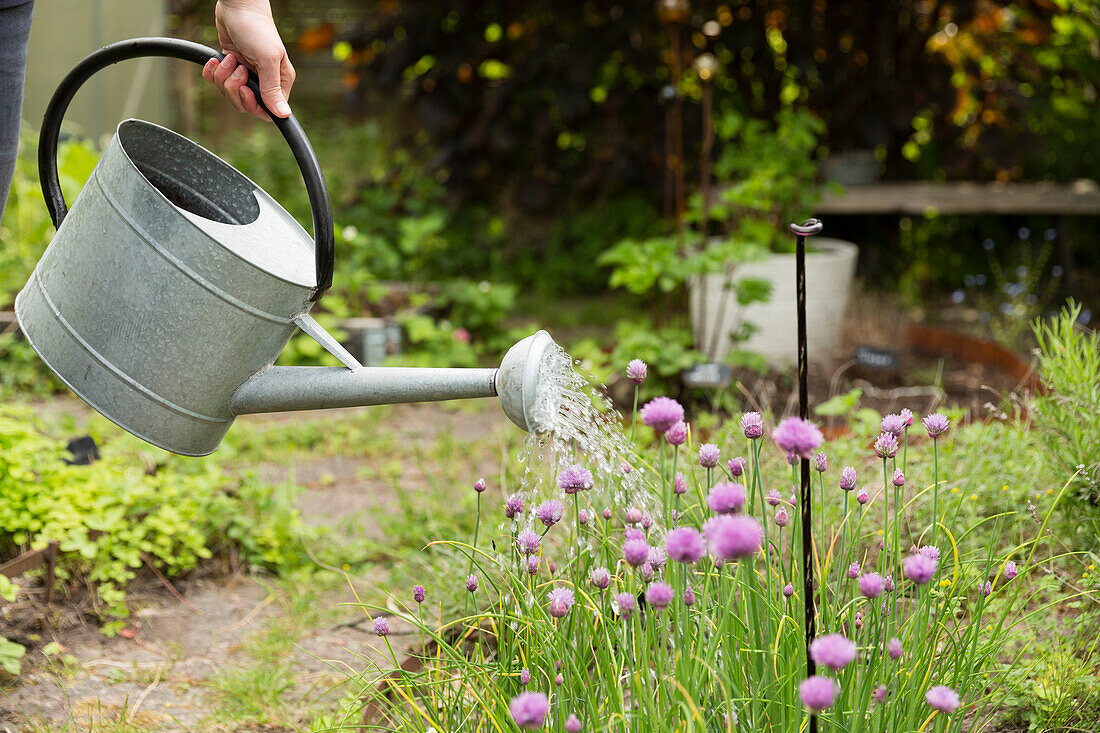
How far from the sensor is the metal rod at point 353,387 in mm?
1059

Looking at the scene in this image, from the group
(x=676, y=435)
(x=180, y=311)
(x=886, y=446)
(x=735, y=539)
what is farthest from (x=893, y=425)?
(x=180, y=311)

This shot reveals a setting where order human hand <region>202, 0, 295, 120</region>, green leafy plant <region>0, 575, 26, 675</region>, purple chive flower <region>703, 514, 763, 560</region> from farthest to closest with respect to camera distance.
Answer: green leafy plant <region>0, 575, 26, 675</region>
human hand <region>202, 0, 295, 120</region>
purple chive flower <region>703, 514, 763, 560</region>

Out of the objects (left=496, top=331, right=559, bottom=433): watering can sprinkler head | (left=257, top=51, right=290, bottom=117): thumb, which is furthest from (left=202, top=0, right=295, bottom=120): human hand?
(left=496, top=331, right=559, bottom=433): watering can sprinkler head

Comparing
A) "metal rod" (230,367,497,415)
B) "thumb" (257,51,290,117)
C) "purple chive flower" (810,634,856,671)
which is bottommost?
"purple chive flower" (810,634,856,671)

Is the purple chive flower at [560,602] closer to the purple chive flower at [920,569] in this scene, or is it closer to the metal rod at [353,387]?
the metal rod at [353,387]

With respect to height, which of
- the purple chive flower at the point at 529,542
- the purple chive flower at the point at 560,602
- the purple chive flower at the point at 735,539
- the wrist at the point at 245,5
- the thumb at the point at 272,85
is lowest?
the purple chive flower at the point at 560,602

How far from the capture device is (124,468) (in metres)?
2.14

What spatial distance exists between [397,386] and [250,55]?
0.47 metres

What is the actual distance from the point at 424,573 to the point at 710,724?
39.1 inches

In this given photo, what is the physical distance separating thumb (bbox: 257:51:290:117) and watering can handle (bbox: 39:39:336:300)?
0.05 ft

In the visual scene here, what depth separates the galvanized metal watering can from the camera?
1.11m

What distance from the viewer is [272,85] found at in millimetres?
1175

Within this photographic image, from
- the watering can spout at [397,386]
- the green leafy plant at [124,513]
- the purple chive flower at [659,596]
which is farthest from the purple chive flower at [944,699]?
the green leafy plant at [124,513]

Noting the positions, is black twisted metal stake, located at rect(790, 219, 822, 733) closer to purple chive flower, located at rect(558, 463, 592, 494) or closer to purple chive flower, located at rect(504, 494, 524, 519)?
purple chive flower, located at rect(558, 463, 592, 494)
